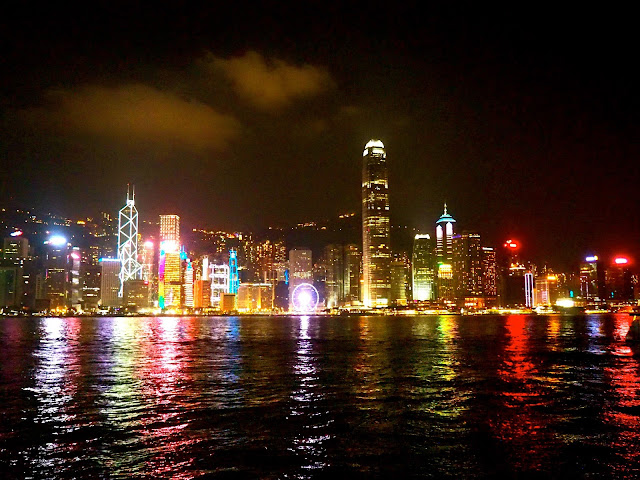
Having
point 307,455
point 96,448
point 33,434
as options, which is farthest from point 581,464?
point 33,434

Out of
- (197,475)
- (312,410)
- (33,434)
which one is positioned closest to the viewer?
(197,475)

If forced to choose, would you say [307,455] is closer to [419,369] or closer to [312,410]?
[312,410]

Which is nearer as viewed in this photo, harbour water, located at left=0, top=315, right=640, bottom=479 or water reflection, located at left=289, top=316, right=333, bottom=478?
harbour water, located at left=0, top=315, right=640, bottom=479

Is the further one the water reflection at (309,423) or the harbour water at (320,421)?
the water reflection at (309,423)

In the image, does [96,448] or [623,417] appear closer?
[96,448]

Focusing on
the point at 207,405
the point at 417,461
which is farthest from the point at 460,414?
the point at 207,405

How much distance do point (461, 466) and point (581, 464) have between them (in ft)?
11.1

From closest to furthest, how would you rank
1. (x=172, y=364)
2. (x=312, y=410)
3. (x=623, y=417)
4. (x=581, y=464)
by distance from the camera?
1. (x=581, y=464)
2. (x=623, y=417)
3. (x=312, y=410)
4. (x=172, y=364)

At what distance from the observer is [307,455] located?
1784 cm

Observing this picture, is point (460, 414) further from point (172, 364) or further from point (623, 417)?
point (172, 364)

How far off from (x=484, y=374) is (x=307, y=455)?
78.6 ft

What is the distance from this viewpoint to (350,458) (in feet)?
57.5

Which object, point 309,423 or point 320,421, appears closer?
point 309,423

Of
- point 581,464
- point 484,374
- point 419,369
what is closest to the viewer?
point 581,464
